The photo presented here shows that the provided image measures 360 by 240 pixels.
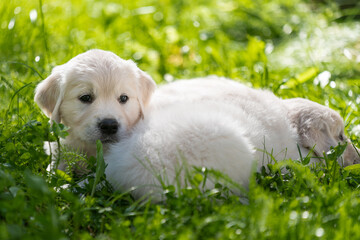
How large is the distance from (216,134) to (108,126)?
901mm

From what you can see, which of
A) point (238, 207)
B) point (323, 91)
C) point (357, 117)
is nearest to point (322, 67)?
point (323, 91)

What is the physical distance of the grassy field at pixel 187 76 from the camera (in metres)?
2.49

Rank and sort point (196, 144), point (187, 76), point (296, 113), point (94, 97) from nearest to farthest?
Result: point (196, 144), point (94, 97), point (296, 113), point (187, 76)

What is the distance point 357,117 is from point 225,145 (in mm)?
2207

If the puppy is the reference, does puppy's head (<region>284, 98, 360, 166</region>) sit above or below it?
below

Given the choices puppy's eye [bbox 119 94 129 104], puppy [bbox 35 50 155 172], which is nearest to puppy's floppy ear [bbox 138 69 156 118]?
puppy [bbox 35 50 155 172]

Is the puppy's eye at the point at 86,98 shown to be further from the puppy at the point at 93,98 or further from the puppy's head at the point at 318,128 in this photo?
the puppy's head at the point at 318,128

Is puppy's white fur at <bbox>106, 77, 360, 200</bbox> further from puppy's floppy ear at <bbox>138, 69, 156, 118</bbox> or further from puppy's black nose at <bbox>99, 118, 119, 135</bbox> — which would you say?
puppy's black nose at <bbox>99, 118, 119, 135</bbox>

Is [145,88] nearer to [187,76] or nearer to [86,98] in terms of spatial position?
[86,98]

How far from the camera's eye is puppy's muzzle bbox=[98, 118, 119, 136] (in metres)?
3.57

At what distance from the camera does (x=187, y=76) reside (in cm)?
630

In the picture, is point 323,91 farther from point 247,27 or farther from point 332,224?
point 247,27

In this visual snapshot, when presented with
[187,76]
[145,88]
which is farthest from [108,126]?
[187,76]

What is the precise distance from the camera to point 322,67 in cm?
623
